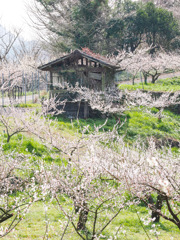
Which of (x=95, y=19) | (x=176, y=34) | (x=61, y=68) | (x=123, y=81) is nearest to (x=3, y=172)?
(x=61, y=68)

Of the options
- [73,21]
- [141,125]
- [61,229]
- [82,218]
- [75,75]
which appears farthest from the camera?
[73,21]

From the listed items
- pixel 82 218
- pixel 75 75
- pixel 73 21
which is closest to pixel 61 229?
pixel 82 218

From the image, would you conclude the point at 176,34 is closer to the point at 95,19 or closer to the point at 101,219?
the point at 95,19

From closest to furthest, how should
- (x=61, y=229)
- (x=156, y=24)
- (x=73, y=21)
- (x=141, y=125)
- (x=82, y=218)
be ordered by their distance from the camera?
1. (x=61, y=229)
2. (x=82, y=218)
3. (x=141, y=125)
4. (x=73, y=21)
5. (x=156, y=24)

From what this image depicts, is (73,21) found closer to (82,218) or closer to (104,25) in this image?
(104,25)

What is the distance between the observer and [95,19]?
1121 inches

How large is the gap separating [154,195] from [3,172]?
17.4ft

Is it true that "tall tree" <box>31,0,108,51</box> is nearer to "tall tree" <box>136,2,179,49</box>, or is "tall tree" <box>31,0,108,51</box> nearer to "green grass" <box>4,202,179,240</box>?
"tall tree" <box>136,2,179,49</box>

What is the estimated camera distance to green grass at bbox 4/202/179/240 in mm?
5129

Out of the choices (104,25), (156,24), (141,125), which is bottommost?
(141,125)

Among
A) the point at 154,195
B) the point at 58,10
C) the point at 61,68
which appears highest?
the point at 58,10

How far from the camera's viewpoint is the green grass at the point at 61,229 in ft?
16.8

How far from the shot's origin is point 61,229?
475 centimetres

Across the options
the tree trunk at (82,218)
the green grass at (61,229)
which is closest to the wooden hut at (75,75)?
the green grass at (61,229)
